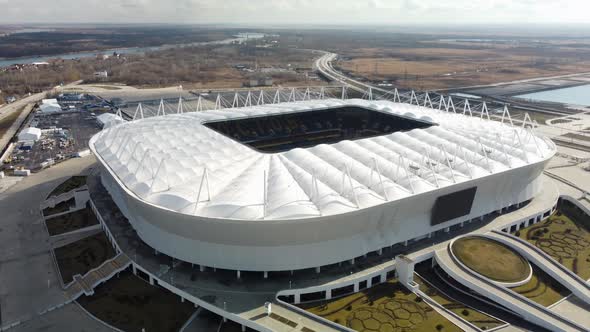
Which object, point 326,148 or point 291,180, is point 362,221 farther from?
point 326,148

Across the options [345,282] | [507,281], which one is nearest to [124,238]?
[345,282]

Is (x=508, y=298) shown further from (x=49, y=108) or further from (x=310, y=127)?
(x=49, y=108)

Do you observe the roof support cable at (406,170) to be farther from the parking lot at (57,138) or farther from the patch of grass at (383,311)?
the parking lot at (57,138)

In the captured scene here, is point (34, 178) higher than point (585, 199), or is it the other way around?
point (585, 199)

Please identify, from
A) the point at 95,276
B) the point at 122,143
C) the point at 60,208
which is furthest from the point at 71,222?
the point at 95,276

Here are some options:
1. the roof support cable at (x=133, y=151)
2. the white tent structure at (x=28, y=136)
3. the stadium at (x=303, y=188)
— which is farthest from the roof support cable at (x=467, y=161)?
the white tent structure at (x=28, y=136)
